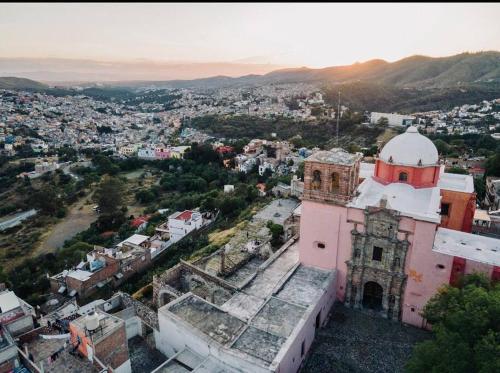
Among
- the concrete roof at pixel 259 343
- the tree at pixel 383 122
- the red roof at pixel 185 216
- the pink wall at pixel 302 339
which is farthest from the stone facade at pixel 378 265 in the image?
the tree at pixel 383 122

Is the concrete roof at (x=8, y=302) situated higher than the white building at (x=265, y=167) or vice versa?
the concrete roof at (x=8, y=302)

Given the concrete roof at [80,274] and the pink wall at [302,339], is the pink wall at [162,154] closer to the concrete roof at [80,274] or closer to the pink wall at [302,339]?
the concrete roof at [80,274]

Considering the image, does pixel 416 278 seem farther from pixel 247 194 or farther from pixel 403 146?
pixel 247 194

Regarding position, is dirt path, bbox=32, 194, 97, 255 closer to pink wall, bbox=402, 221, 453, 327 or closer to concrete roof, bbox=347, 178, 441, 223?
concrete roof, bbox=347, 178, 441, 223

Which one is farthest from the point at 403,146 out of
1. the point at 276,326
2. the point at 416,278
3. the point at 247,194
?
the point at 247,194

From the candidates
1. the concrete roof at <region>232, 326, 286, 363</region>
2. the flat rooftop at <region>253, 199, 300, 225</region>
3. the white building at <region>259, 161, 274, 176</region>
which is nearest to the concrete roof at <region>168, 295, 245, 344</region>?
the concrete roof at <region>232, 326, 286, 363</region>

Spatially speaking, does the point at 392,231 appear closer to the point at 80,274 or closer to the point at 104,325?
the point at 104,325
